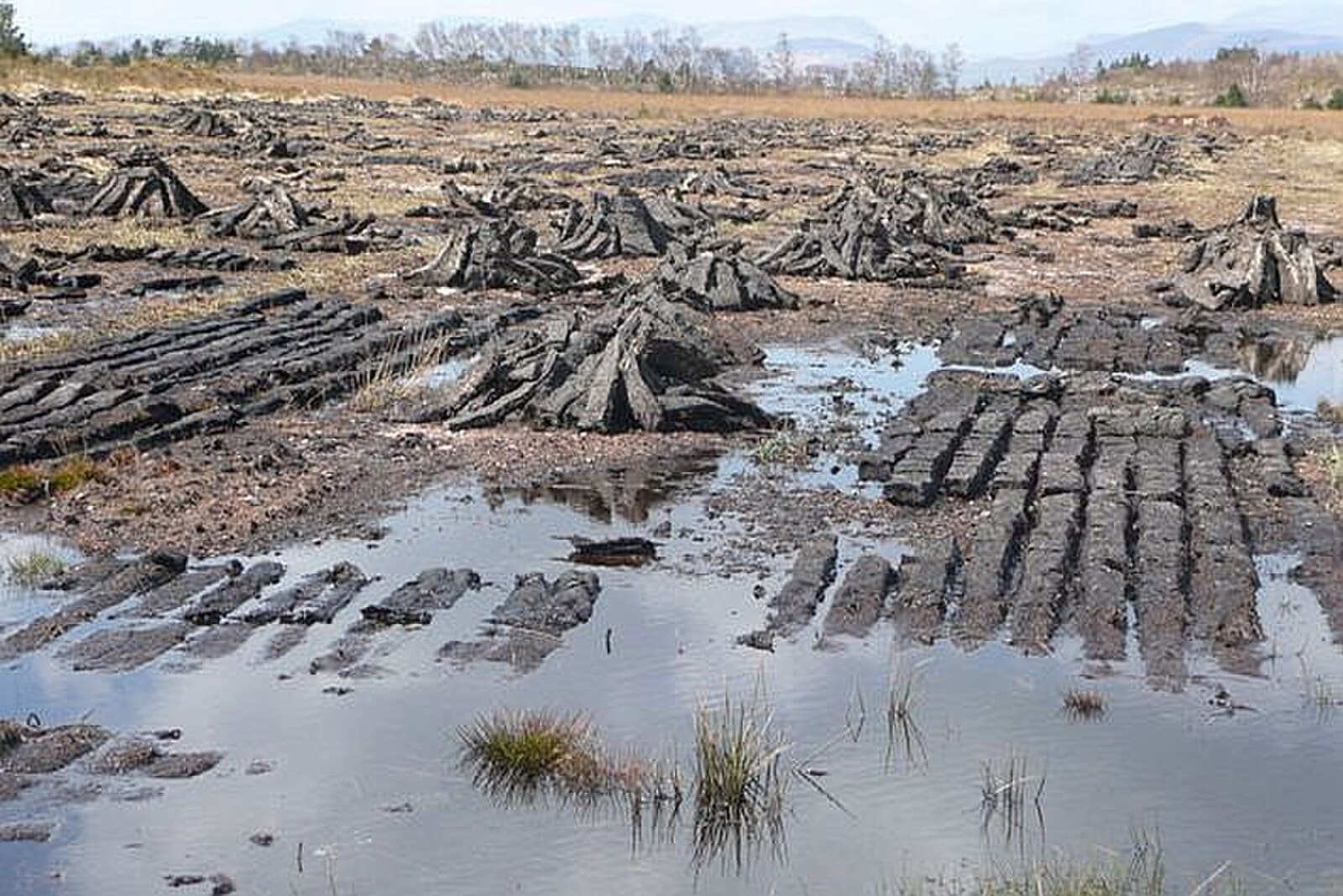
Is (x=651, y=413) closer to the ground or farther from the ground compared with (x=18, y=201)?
closer to the ground

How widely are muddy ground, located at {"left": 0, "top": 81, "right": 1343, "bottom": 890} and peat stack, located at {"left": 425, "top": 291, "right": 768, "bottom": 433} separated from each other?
32 mm

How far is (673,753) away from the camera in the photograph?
7414 mm

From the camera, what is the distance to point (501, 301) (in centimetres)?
1955

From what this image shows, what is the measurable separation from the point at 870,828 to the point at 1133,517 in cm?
450

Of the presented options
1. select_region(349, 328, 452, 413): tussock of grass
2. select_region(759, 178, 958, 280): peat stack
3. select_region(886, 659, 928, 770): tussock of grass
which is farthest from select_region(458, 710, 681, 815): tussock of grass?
select_region(759, 178, 958, 280): peat stack

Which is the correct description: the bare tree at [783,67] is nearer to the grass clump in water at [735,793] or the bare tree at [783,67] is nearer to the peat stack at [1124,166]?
the peat stack at [1124,166]

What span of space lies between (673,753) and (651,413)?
616 cm

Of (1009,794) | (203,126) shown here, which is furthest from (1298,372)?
(203,126)

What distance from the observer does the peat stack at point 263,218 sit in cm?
2428

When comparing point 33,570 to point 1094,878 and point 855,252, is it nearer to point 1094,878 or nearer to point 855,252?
point 1094,878

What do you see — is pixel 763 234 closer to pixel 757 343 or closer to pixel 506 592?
pixel 757 343

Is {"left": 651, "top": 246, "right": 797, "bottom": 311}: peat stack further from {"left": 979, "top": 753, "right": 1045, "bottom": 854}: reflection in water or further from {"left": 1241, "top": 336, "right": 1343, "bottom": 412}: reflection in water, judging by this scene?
{"left": 979, "top": 753, "right": 1045, "bottom": 854}: reflection in water

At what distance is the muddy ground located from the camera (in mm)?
9141

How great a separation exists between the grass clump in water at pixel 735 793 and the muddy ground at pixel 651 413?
5.35 ft
